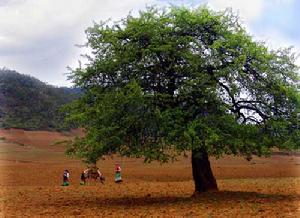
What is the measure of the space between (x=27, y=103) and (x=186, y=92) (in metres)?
107

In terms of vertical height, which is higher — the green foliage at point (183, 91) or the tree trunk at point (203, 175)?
the green foliage at point (183, 91)

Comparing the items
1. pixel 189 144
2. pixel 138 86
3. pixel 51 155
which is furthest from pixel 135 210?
pixel 51 155

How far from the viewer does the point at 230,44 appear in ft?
76.5

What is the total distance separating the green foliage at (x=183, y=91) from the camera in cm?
2270

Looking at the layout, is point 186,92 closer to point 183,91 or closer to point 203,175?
point 183,91

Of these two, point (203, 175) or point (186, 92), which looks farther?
point (203, 175)

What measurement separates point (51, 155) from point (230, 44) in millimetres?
67372

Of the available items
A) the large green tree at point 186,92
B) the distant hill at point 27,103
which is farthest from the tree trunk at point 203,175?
the distant hill at point 27,103

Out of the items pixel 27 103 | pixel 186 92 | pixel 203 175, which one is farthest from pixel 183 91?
pixel 27 103

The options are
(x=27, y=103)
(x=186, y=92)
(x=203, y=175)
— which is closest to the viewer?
(x=186, y=92)

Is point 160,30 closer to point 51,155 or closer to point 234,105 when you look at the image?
point 234,105

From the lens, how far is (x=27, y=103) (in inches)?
4943

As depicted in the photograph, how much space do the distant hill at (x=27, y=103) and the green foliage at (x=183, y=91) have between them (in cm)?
8811

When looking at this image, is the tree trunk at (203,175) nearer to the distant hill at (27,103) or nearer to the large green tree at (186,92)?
the large green tree at (186,92)
